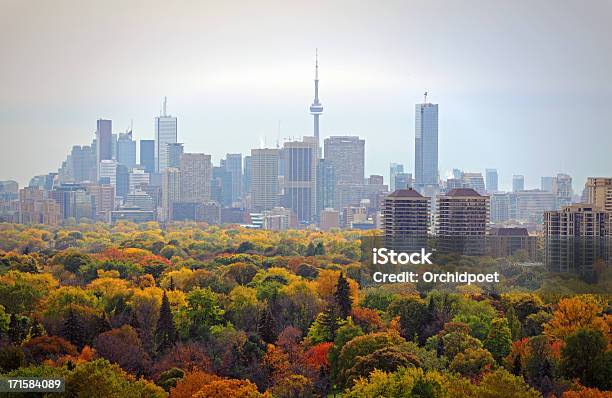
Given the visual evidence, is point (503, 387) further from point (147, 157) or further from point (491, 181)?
point (147, 157)

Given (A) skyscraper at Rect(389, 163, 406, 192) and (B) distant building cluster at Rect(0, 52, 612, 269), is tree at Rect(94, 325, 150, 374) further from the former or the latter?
(A) skyscraper at Rect(389, 163, 406, 192)

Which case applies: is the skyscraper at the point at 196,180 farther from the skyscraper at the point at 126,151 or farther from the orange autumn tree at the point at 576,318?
the orange autumn tree at the point at 576,318

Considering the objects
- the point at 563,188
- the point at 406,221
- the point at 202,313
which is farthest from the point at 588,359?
the point at 563,188

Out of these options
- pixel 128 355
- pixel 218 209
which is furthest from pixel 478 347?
pixel 218 209

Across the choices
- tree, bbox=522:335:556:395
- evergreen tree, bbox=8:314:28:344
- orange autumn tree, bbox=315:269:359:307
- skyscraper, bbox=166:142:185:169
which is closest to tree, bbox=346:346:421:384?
tree, bbox=522:335:556:395

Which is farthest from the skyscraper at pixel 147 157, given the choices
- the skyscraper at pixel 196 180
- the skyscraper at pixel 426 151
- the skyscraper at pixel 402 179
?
the skyscraper at pixel 426 151

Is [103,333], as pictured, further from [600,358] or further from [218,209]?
[218,209]
